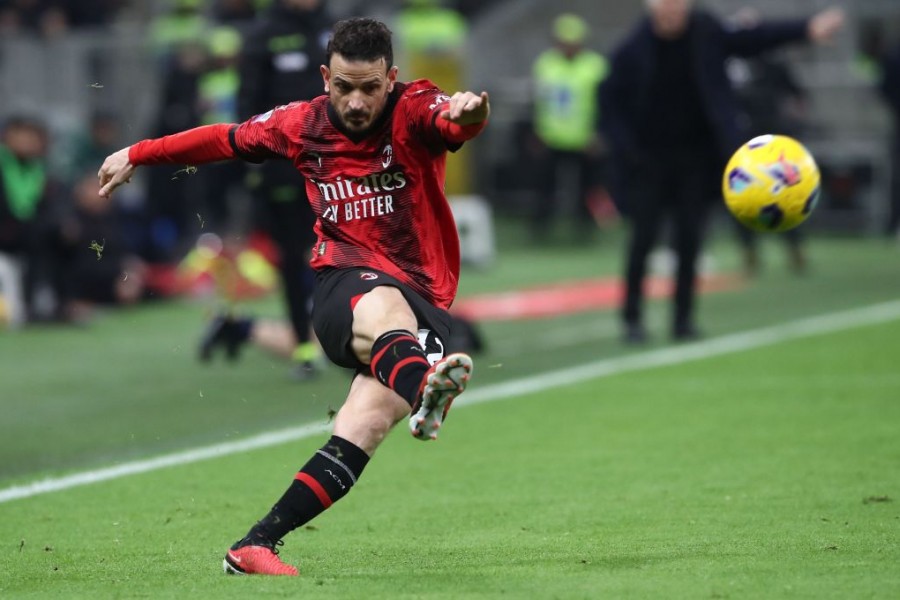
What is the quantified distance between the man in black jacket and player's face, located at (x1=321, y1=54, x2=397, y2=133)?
5.21 metres

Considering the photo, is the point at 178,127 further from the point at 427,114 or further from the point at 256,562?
the point at 256,562

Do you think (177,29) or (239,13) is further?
(239,13)

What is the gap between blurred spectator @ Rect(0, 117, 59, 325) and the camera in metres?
15.4

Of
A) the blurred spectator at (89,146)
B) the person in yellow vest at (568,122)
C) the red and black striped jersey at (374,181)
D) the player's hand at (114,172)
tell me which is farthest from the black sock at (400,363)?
the person in yellow vest at (568,122)

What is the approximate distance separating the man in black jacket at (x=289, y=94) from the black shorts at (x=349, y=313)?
512 cm

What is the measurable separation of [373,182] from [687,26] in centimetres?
688

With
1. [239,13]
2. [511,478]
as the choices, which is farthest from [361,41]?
[239,13]

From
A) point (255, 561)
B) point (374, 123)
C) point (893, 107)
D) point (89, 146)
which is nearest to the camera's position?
point (255, 561)

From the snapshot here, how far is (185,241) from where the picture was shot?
758 inches

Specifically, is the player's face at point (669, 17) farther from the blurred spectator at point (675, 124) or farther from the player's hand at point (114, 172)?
the player's hand at point (114, 172)

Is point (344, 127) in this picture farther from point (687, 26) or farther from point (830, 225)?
point (830, 225)

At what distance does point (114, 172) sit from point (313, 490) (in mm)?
1397

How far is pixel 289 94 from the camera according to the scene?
11.5 m

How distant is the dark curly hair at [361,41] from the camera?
6027 millimetres
